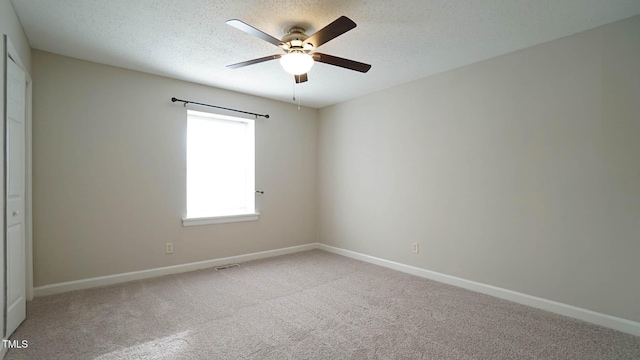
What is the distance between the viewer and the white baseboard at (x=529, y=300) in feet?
7.63

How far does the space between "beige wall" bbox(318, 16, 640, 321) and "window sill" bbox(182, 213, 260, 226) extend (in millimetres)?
1710

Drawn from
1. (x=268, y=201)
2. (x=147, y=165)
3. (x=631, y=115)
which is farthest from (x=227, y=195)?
(x=631, y=115)

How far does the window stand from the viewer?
3.98 meters

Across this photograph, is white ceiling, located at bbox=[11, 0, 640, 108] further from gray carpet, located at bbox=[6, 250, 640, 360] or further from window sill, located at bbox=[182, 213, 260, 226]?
gray carpet, located at bbox=[6, 250, 640, 360]

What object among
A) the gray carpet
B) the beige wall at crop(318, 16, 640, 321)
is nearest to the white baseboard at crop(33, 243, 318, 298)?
the gray carpet

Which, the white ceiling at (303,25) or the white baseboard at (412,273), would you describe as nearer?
the white ceiling at (303,25)

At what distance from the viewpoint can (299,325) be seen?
7.84 feet

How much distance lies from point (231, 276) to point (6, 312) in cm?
189

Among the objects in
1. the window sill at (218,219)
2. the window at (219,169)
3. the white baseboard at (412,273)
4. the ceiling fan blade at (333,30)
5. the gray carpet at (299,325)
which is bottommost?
the gray carpet at (299,325)

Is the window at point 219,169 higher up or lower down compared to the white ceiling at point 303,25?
lower down

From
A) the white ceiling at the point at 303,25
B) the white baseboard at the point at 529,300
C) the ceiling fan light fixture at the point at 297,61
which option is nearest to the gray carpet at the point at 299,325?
the white baseboard at the point at 529,300

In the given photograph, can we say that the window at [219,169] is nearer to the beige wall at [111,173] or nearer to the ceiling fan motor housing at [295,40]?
the beige wall at [111,173]

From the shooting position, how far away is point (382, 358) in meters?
1.95

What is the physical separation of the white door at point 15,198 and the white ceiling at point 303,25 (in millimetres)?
614
